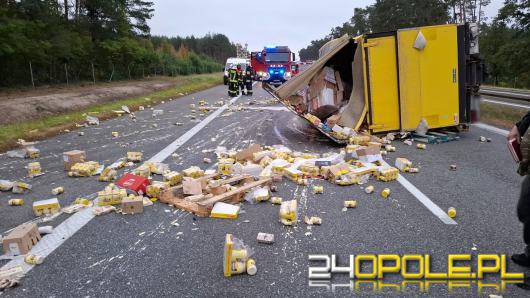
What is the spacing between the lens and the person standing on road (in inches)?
110

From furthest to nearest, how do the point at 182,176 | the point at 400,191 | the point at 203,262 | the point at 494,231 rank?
1. the point at 182,176
2. the point at 400,191
3. the point at 494,231
4. the point at 203,262

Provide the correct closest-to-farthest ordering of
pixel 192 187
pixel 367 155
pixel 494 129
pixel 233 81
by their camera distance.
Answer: pixel 192 187, pixel 367 155, pixel 494 129, pixel 233 81

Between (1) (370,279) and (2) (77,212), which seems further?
(2) (77,212)

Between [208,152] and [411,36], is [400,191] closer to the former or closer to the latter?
[208,152]

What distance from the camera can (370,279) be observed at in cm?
297

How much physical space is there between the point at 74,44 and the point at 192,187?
1003 inches

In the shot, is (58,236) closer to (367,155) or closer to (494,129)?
(367,155)

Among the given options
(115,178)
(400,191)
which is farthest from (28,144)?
(400,191)

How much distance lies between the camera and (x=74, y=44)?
26.0 metres

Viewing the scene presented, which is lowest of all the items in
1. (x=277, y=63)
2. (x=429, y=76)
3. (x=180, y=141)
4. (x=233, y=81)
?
(x=180, y=141)

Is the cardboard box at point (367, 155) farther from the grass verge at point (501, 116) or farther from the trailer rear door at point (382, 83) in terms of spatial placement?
the grass verge at point (501, 116)

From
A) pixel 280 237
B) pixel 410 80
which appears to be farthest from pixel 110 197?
pixel 410 80

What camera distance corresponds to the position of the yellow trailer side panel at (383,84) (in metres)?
8.38

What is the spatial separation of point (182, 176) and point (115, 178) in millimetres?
1064
